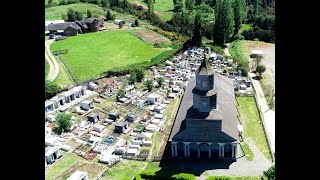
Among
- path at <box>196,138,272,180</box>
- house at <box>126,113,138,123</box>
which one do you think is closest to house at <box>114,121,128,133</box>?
house at <box>126,113,138,123</box>

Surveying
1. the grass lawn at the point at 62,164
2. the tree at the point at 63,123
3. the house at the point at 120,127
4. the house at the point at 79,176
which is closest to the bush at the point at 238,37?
the house at the point at 120,127

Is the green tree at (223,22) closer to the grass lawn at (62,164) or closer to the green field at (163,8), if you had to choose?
the green field at (163,8)

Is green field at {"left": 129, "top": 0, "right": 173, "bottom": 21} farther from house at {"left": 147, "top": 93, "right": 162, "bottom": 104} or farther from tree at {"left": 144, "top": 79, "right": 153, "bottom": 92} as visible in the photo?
house at {"left": 147, "top": 93, "right": 162, "bottom": 104}

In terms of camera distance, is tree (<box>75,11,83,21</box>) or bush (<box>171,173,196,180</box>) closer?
bush (<box>171,173,196,180</box>)

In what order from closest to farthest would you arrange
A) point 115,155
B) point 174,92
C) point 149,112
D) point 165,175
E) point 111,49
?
point 165,175
point 115,155
point 149,112
point 174,92
point 111,49
